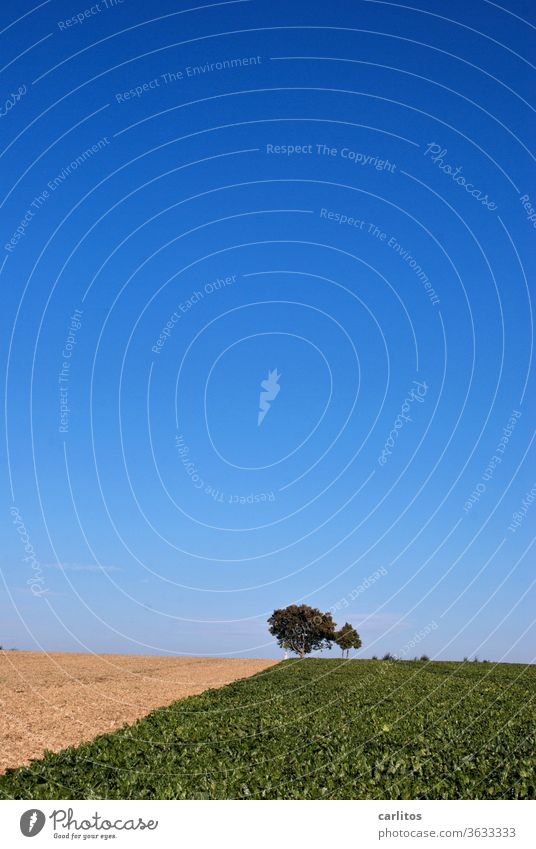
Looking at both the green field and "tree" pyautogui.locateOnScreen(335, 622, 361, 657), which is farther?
"tree" pyautogui.locateOnScreen(335, 622, 361, 657)

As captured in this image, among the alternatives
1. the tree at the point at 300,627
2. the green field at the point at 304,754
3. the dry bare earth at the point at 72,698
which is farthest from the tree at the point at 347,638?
the green field at the point at 304,754

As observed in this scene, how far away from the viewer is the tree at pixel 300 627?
348ft

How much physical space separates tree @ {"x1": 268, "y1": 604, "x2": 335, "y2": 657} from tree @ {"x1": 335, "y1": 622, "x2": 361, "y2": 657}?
1.08 m

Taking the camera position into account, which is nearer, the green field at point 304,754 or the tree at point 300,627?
the green field at point 304,754

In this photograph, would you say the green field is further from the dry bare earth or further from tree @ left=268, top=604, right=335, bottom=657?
tree @ left=268, top=604, right=335, bottom=657

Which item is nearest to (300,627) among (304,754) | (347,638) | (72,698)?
(347,638)

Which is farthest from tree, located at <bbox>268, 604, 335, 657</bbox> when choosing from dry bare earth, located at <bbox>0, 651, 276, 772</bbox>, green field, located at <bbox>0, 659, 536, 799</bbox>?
green field, located at <bbox>0, 659, 536, 799</bbox>

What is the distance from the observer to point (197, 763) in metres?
19.4

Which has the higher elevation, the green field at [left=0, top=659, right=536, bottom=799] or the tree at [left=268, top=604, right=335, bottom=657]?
the tree at [left=268, top=604, right=335, bottom=657]

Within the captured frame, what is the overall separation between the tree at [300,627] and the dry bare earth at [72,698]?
3007 cm

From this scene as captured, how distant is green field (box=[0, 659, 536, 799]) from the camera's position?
1672cm

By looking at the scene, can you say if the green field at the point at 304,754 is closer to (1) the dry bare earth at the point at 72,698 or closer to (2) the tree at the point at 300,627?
(1) the dry bare earth at the point at 72,698

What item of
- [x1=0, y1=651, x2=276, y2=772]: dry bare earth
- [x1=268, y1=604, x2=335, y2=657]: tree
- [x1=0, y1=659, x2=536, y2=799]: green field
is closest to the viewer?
[x1=0, y1=659, x2=536, y2=799]: green field
